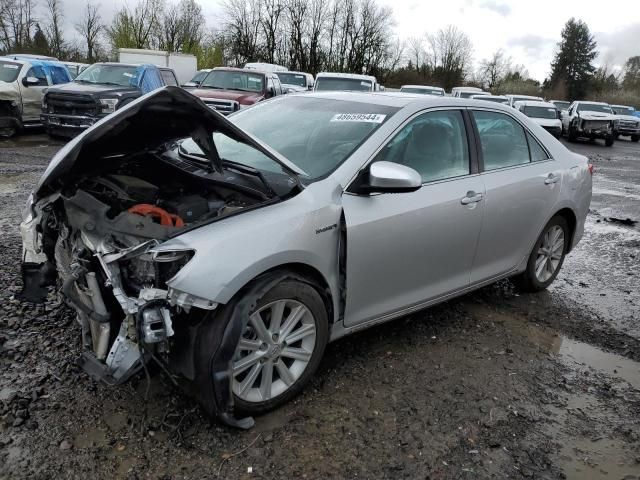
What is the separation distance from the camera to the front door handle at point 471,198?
362cm

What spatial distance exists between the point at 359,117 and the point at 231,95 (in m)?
9.94

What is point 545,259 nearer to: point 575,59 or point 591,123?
point 591,123

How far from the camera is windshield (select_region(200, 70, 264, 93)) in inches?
549

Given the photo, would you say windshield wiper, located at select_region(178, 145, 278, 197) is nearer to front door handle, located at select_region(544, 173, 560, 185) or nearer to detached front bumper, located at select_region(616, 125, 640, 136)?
front door handle, located at select_region(544, 173, 560, 185)

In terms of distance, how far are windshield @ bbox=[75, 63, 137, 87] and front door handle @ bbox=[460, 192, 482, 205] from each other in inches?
455

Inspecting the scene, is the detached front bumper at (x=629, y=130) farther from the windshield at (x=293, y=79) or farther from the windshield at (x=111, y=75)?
the windshield at (x=111, y=75)

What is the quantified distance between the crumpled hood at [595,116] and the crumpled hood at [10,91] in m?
21.8

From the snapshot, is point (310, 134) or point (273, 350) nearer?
point (273, 350)

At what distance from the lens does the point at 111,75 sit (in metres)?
13.4

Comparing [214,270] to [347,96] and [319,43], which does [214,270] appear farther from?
[319,43]

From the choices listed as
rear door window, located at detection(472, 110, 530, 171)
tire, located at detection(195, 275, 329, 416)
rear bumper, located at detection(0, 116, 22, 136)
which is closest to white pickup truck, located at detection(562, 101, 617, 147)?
rear bumper, located at detection(0, 116, 22, 136)

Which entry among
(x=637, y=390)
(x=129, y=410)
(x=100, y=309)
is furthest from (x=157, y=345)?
(x=637, y=390)

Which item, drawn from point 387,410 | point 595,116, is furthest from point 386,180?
point 595,116

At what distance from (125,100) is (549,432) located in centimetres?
1207
